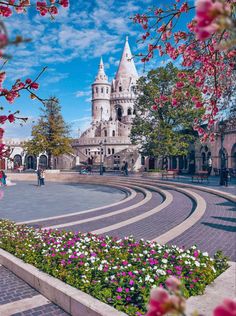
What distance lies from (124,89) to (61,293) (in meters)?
81.5

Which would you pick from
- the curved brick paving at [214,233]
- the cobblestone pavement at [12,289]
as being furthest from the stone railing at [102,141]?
the cobblestone pavement at [12,289]

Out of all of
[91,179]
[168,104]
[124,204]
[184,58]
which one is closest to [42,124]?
[91,179]

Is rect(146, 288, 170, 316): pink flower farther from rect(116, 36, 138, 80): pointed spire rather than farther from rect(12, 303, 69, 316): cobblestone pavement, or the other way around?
rect(116, 36, 138, 80): pointed spire

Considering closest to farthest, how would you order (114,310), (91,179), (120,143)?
(114,310) → (91,179) → (120,143)

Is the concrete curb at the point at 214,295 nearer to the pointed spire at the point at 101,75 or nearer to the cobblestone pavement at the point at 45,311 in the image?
the cobblestone pavement at the point at 45,311

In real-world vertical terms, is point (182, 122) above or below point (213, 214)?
above

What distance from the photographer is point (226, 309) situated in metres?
1.13

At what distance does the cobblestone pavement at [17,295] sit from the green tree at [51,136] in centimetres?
3901

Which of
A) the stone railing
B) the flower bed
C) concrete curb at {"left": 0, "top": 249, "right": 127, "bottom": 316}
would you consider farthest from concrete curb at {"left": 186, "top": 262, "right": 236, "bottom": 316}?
the stone railing

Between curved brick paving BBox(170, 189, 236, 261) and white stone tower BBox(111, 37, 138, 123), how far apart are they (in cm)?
7146

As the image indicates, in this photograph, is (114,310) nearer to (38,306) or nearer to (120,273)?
(120,273)

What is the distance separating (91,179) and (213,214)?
921 inches

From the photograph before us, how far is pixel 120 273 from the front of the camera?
5.55m

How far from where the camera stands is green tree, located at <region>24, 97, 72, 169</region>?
1775 inches
